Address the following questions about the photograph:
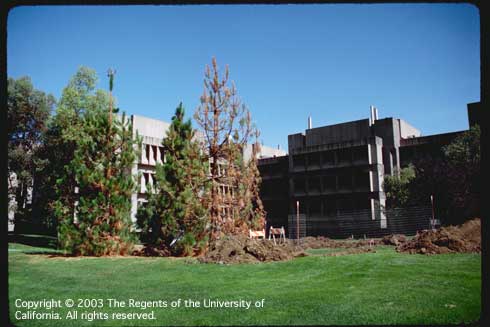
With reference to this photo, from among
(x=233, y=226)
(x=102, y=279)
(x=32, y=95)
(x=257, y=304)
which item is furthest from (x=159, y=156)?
(x=257, y=304)

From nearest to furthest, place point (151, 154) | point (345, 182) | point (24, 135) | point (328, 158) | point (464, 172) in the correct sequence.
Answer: point (24, 135) → point (464, 172) → point (151, 154) → point (345, 182) → point (328, 158)

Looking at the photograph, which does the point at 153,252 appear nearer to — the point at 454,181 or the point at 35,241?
the point at 35,241

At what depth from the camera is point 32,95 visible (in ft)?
89.6

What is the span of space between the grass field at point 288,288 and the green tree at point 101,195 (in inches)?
128

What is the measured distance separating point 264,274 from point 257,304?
354 cm

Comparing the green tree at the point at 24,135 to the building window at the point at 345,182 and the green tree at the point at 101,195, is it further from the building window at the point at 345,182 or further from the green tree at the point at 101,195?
the building window at the point at 345,182

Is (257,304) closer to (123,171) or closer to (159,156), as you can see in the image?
(123,171)

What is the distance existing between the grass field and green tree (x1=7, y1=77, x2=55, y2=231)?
16384mm

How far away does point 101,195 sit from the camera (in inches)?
620

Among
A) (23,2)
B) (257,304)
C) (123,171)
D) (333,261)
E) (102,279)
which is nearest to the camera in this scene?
(23,2)

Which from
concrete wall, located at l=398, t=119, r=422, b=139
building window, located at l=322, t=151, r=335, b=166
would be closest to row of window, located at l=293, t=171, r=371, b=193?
building window, located at l=322, t=151, r=335, b=166

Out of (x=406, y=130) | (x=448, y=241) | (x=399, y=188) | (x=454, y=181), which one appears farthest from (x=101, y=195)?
(x=406, y=130)

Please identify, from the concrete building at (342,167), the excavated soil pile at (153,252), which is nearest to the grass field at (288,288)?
the excavated soil pile at (153,252)

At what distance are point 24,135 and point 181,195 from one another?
18.0 metres
